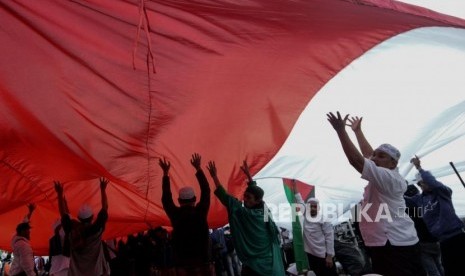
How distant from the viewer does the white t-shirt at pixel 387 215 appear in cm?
279

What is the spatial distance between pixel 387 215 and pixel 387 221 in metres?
0.04

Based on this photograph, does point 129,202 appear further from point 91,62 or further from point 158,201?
point 91,62

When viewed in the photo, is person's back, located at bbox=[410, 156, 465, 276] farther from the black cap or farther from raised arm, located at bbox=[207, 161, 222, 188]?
the black cap

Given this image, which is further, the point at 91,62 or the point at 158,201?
the point at 158,201

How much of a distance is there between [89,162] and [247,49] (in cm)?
174

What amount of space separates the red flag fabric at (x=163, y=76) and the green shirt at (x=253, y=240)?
36 centimetres

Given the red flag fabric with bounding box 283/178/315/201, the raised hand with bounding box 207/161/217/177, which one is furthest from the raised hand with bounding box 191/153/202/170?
the red flag fabric with bounding box 283/178/315/201

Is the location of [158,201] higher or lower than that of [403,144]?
lower

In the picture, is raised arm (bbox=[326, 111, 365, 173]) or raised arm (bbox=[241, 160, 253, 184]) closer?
raised arm (bbox=[326, 111, 365, 173])

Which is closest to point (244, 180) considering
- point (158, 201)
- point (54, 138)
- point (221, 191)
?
point (221, 191)

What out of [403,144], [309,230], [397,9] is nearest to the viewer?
[397,9]

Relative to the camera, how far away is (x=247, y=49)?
2598 millimetres

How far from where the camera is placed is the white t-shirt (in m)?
2.79

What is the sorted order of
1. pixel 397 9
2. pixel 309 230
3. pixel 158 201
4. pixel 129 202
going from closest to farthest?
pixel 397 9 < pixel 158 201 < pixel 129 202 < pixel 309 230
